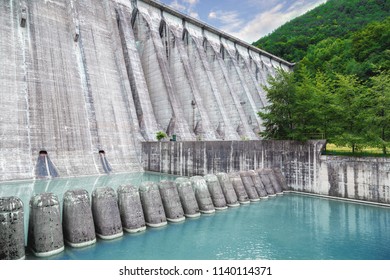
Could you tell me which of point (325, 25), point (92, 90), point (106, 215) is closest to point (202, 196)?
point (106, 215)

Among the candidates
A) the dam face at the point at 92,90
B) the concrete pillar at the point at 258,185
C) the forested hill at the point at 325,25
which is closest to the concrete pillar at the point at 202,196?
the concrete pillar at the point at 258,185

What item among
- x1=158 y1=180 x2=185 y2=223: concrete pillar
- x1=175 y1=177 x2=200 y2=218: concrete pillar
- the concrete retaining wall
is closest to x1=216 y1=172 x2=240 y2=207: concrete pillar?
x1=175 y1=177 x2=200 y2=218: concrete pillar

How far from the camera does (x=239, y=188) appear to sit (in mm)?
9555

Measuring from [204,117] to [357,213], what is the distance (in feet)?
56.9

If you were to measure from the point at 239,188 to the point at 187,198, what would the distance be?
2.62 m

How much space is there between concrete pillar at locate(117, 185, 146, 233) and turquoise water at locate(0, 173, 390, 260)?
9.1 inches

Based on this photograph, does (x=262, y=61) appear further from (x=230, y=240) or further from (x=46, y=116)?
(x=230, y=240)

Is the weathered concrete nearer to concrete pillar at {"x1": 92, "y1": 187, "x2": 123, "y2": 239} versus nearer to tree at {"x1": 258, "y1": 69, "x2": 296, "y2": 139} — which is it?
tree at {"x1": 258, "y1": 69, "x2": 296, "y2": 139}

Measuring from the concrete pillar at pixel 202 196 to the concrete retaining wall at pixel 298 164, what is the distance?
16.1 ft

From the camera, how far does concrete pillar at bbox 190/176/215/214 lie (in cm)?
801

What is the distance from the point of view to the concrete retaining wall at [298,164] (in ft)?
30.5

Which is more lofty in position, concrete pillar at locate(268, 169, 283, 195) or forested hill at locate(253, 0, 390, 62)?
forested hill at locate(253, 0, 390, 62)

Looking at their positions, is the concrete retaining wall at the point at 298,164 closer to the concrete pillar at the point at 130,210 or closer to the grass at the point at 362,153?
the grass at the point at 362,153

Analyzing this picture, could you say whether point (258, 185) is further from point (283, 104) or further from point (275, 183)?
point (283, 104)
